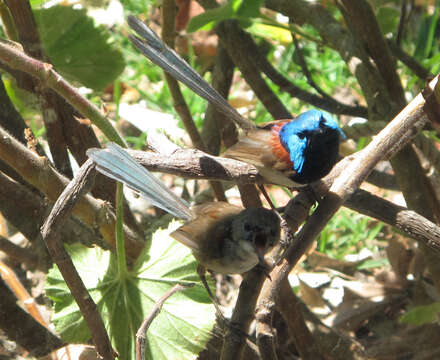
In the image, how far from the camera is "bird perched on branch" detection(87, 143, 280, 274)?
137 cm

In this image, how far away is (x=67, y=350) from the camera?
2.16m

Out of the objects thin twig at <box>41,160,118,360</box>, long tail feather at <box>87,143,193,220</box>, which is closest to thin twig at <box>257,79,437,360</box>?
long tail feather at <box>87,143,193,220</box>

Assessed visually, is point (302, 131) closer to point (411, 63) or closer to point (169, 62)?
→ point (169, 62)

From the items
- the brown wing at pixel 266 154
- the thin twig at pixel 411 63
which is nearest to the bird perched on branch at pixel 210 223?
the brown wing at pixel 266 154

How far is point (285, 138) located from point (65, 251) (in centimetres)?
81

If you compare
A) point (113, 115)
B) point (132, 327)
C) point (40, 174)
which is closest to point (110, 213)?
point (40, 174)

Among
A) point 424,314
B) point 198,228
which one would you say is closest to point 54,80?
point 198,228

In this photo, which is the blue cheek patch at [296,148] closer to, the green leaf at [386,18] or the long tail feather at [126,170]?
the long tail feather at [126,170]

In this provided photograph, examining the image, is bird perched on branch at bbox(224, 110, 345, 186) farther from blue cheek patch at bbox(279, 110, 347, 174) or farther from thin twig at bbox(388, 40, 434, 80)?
thin twig at bbox(388, 40, 434, 80)

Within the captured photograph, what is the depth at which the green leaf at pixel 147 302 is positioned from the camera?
176 centimetres

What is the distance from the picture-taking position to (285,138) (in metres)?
1.97

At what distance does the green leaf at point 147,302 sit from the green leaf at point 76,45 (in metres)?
0.84

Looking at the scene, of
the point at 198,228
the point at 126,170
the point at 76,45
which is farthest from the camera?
the point at 76,45

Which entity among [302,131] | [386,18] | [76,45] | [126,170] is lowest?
[126,170]
